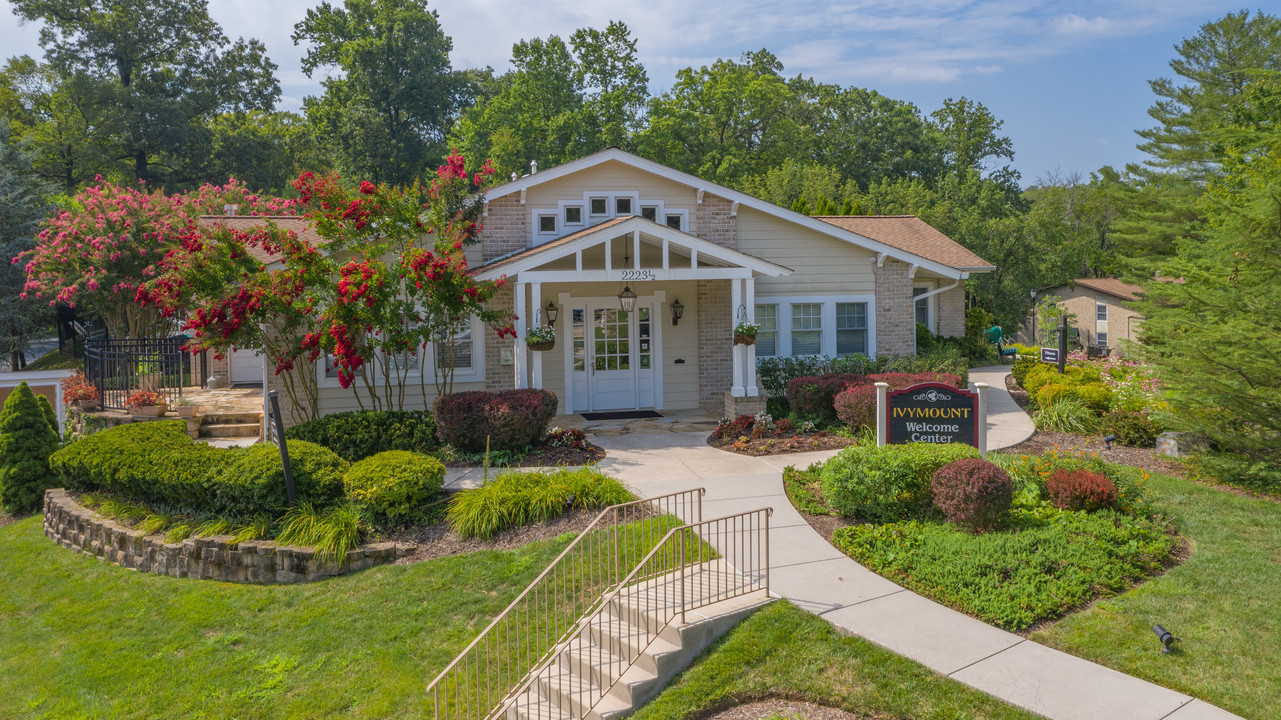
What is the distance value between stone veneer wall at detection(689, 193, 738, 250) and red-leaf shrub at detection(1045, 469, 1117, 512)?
9147mm

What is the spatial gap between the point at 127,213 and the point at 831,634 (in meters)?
18.9

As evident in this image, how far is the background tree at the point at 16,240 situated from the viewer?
76.8 feet

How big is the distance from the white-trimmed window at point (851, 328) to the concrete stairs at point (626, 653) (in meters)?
10.8

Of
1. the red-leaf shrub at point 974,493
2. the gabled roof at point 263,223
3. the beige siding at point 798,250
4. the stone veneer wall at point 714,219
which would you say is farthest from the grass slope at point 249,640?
the beige siding at point 798,250

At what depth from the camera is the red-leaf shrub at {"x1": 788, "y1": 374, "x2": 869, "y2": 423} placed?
530 inches

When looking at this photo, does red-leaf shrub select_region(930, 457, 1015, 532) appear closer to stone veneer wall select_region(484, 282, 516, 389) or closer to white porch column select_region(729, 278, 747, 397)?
white porch column select_region(729, 278, 747, 397)

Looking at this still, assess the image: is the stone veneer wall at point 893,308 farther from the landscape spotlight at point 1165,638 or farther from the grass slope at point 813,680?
the grass slope at point 813,680

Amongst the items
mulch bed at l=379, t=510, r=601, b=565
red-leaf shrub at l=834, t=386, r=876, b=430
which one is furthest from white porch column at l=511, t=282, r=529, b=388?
red-leaf shrub at l=834, t=386, r=876, b=430

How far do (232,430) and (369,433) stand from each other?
3.74 m

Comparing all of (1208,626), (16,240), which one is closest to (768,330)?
(1208,626)

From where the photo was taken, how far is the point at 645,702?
539 centimetres

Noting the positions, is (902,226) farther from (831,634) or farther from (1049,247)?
(831,634)

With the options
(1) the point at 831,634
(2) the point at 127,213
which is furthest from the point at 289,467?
(2) the point at 127,213

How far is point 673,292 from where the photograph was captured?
15.9 meters
